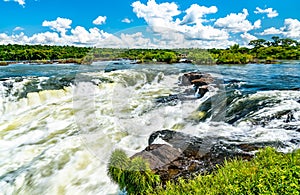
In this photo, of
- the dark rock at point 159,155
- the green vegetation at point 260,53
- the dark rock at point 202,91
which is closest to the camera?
the dark rock at point 159,155

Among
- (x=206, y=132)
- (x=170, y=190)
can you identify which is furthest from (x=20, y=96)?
(x=170, y=190)

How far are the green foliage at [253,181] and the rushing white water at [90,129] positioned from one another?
5.94 feet

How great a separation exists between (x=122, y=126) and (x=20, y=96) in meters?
7.76

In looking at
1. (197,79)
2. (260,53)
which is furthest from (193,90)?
(260,53)

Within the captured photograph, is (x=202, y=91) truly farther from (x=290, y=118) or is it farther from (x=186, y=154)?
(x=186, y=154)

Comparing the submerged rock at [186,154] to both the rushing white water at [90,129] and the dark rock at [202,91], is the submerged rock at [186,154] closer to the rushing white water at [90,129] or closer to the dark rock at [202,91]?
the rushing white water at [90,129]

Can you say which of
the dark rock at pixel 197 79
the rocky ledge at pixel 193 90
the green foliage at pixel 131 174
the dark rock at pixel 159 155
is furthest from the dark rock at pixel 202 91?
the green foliage at pixel 131 174

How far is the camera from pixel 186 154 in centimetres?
598

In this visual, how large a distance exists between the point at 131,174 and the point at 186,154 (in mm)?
2009

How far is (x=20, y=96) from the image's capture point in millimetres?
15125

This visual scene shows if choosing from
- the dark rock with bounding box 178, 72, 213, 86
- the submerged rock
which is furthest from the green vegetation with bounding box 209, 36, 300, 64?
the submerged rock

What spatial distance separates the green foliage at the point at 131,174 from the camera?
4262 mm

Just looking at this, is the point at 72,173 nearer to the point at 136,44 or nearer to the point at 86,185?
the point at 86,185

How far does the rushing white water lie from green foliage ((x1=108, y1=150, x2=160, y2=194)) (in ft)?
3.99
